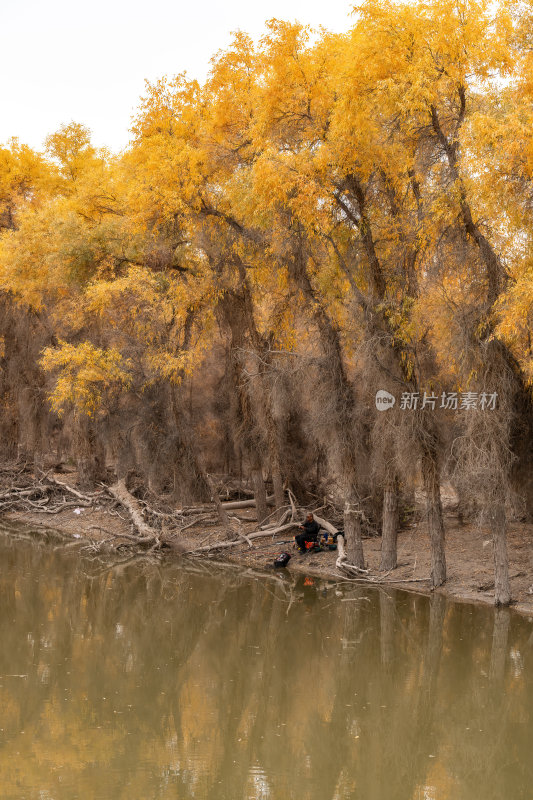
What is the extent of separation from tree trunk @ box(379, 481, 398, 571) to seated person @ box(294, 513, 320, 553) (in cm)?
238

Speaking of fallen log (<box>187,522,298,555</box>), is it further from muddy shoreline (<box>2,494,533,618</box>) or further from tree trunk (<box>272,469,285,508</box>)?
tree trunk (<box>272,469,285,508</box>)

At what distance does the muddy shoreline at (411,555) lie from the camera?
17.4m

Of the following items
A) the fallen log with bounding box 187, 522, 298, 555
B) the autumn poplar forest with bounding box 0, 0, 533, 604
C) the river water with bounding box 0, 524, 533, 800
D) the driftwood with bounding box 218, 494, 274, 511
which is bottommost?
the river water with bounding box 0, 524, 533, 800

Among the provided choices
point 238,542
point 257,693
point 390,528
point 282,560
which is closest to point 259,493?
point 238,542

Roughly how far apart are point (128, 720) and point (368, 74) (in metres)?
11.8

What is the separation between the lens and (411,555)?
2011 centimetres

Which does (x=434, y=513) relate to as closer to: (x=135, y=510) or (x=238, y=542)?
(x=238, y=542)

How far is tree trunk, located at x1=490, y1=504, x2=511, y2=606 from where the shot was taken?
1589cm

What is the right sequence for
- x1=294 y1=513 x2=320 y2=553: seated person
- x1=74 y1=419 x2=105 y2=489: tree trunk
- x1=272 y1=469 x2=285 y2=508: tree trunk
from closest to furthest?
1. x1=294 y1=513 x2=320 y2=553: seated person
2. x1=272 y1=469 x2=285 y2=508: tree trunk
3. x1=74 y1=419 x2=105 y2=489: tree trunk

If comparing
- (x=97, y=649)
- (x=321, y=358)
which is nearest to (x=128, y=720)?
→ (x=97, y=649)

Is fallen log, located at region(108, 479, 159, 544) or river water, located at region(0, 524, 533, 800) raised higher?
fallen log, located at region(108, 479, 159, 544)

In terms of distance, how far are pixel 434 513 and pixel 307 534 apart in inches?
172

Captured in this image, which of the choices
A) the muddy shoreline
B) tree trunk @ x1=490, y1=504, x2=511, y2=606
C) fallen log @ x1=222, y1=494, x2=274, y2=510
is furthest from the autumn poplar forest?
fallen log @ x1=222, y1=494, x2=274, y2=510

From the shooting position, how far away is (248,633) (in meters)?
15.7
